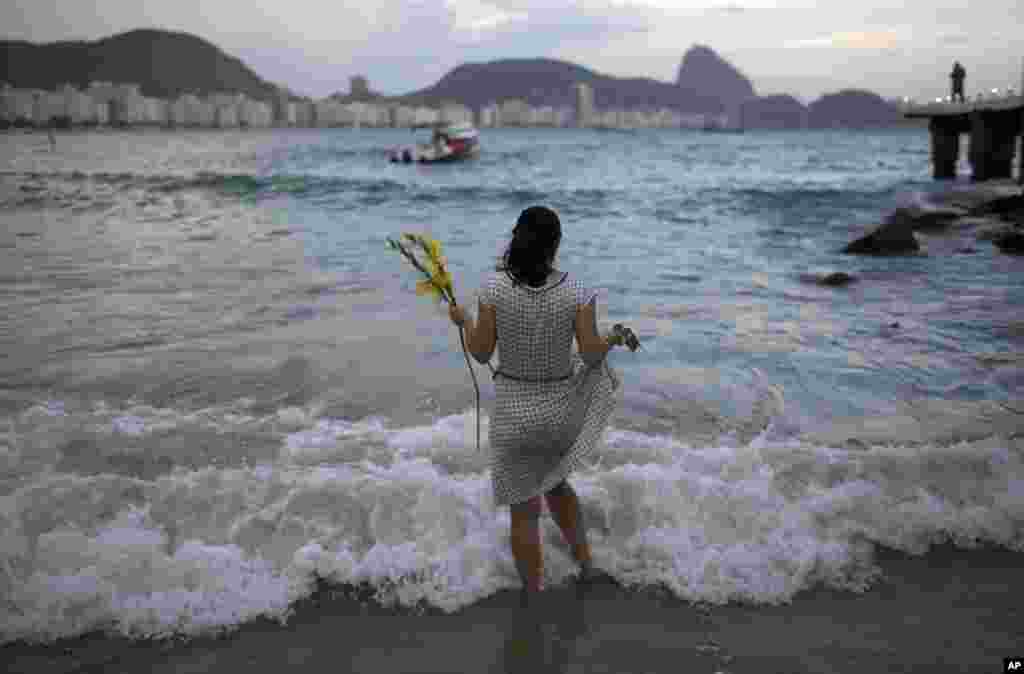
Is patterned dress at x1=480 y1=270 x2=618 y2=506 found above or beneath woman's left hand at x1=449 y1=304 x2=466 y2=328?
beneath

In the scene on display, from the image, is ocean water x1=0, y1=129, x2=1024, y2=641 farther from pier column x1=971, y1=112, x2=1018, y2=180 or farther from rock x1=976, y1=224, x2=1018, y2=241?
pier column x1=971, y1=112, x2=1018, y2=180

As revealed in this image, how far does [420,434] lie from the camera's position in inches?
215

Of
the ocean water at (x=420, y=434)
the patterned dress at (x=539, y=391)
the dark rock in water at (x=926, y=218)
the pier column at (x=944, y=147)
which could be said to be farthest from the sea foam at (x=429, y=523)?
the pier column at (x=944, y=147)

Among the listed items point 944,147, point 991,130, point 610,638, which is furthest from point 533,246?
point 944,147

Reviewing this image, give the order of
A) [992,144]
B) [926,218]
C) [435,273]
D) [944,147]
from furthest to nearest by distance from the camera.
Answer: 1. [944,147]
2. [992,144]
3. [926,218]
4. [435,273]

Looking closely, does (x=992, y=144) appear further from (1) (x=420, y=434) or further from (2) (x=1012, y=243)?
(1) (x=420, y=434)

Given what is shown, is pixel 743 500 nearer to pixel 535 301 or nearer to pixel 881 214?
pixel 535 301

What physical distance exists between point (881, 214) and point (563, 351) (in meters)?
23.3

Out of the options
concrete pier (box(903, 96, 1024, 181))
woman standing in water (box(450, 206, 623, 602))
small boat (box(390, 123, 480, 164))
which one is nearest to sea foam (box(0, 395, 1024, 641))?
woman standing in water (box(450, 206, 623, 602))

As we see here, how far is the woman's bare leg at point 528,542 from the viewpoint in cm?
346

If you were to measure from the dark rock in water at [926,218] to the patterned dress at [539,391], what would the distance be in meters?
15.0

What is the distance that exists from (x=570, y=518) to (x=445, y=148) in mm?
46518

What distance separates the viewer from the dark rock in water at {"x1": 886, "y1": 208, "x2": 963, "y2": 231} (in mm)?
16391

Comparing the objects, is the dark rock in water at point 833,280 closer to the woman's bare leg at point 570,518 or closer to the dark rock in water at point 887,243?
the dark rock in water at point 887,243
